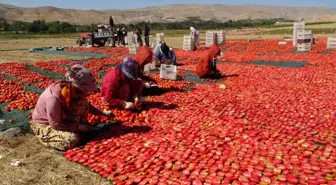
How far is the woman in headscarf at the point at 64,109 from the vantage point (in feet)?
17.5

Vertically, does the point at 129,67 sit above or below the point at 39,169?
above

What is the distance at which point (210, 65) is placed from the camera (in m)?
11.9

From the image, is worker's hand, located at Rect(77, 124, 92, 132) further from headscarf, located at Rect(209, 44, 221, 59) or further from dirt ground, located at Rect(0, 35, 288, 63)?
dirt ground, located at Rect(0, 35, 288, 63)

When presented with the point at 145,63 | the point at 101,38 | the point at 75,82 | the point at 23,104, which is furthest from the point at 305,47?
the point at 101,38

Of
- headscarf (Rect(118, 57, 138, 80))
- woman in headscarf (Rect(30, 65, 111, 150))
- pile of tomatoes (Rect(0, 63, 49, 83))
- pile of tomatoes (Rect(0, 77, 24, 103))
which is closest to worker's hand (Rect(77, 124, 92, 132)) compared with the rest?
woman in headscarf (Rect(30, 65, 111, 150))

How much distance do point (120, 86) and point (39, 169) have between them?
9.99ft

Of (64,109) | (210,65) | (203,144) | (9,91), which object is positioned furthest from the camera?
(210,65)

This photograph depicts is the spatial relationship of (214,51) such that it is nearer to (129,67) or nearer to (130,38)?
(129,67)

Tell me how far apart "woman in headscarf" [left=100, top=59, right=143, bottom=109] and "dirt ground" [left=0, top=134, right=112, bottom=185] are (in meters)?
2.09

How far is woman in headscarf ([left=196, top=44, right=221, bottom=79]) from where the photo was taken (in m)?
11.8

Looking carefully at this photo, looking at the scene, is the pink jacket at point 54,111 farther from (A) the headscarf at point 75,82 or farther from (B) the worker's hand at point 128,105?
(B) the worker's hand at point 128,105

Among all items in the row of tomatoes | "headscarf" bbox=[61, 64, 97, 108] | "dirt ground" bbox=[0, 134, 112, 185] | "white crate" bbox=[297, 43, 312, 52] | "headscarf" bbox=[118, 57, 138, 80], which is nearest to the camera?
the row of tomatoes

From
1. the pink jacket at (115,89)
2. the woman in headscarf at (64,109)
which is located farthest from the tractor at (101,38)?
the woman in headscarf at (64,109)

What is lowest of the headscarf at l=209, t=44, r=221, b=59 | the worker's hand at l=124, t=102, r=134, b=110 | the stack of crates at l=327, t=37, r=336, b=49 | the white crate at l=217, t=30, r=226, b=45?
the worker's hand at l=124, t=102, r=134, b=110
